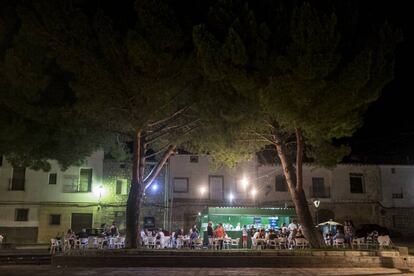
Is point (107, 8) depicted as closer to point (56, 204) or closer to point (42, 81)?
point (42, 81)

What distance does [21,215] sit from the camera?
106ft

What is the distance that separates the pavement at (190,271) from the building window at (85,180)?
16.4 m

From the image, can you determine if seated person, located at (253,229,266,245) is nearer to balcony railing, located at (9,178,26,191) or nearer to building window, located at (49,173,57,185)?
building window, located at (49,173,57,185)

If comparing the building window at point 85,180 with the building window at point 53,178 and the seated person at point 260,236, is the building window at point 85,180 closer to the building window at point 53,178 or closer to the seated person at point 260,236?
the building window at point 53,178

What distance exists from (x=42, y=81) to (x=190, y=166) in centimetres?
1848

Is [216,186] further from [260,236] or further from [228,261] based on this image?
[228,261]

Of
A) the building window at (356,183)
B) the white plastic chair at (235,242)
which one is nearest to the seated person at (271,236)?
the white plastic chair at (235,242)

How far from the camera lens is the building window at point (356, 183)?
3666cm

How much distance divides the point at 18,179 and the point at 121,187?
Result: 7.07m

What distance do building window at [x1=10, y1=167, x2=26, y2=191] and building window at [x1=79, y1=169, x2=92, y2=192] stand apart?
12.6ft

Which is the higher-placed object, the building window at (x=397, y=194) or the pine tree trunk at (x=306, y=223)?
the building window at (x=397, y=194)

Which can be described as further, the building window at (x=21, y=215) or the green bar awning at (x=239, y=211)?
the building window at (x=21, y=215)

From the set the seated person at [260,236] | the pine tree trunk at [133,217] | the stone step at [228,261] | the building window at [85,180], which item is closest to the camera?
the stone step at [228,261]

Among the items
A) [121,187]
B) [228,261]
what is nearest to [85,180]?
[121,187]
